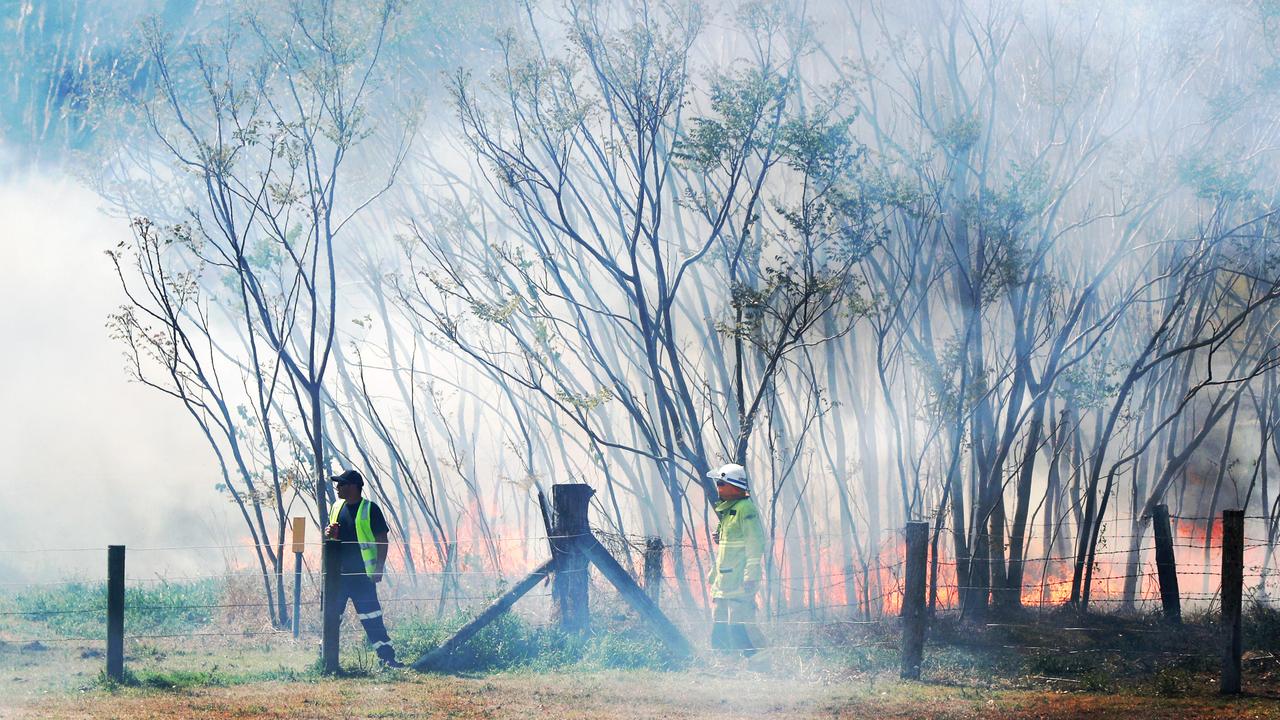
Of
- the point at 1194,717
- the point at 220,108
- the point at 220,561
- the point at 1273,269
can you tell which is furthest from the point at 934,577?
the point at 220,561

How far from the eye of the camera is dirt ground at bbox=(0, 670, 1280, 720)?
22.0 ft

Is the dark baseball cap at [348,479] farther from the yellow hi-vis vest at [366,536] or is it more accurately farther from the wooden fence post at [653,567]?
the wooden fence post at [653,567]

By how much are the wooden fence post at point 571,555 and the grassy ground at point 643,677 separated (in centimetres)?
17

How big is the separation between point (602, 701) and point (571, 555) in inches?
55.4

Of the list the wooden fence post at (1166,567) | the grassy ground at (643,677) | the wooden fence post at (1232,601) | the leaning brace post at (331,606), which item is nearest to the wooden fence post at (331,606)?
the leaning brace post at (331,606)

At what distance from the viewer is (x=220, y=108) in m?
12.6

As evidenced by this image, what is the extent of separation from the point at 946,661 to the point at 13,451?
17.0 metres

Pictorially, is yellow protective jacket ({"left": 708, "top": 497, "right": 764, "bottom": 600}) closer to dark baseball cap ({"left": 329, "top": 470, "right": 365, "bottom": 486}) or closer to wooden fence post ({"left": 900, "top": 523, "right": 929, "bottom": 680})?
wooden fence post ({"left": 900, "top": 523, "right": 929, "bottom": 680})

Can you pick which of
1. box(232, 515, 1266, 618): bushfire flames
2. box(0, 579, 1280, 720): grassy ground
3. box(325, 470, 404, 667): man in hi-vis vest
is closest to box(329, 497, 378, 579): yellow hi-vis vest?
box(325, 470, 404, 667): man in hi-vis vest

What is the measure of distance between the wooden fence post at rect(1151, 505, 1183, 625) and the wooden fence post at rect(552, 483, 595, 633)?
5.08 meters

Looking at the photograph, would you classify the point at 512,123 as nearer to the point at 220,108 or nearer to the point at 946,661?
the point at 220,108

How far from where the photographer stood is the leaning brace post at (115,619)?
7410 mm

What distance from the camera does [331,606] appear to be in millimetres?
7840

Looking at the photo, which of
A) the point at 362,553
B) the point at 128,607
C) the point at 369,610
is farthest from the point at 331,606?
the point at 128,607
